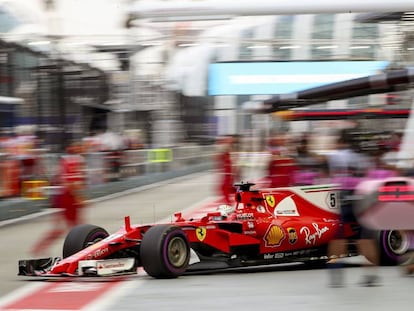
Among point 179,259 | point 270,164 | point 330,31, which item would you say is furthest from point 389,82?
point 330,31

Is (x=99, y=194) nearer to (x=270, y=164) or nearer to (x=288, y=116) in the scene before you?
(x=270, y=164)

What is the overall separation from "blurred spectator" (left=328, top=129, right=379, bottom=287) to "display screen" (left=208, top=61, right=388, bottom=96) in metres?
30.4

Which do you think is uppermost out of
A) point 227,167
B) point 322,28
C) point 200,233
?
point 322,28

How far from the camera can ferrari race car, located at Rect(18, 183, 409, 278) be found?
31.0ft

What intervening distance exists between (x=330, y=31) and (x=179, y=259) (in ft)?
126

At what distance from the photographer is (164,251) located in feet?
30.1

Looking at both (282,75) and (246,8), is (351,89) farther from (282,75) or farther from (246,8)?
(282,75)

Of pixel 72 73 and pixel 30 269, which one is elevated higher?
pixel 72 73

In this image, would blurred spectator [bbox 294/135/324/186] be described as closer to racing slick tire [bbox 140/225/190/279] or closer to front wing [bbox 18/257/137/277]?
racing slick tire [bbox 140/225/190/279]

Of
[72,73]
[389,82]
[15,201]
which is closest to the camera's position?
[389,82]

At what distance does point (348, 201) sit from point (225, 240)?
1903 mm

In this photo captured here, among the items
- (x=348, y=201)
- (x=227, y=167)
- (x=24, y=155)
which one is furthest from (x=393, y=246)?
(x=24, y=155)

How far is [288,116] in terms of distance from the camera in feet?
39.8

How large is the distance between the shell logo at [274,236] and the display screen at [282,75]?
2961 centimetres
